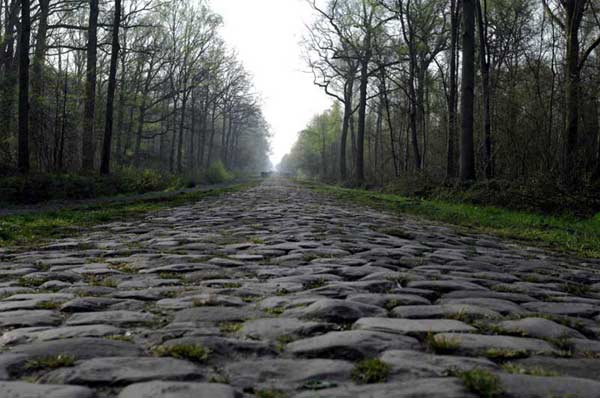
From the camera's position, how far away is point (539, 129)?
51.3 feet

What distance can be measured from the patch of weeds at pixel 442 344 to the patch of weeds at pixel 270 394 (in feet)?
2.85

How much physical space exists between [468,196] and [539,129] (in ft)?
11.0

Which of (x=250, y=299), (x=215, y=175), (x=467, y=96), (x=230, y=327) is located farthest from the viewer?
(x=215, y=175)

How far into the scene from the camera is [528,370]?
216 centimetres

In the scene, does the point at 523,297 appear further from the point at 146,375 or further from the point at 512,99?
the point at 512,99

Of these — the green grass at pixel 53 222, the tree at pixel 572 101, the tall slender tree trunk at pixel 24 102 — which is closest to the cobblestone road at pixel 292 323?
the green grass at pixel 53 222

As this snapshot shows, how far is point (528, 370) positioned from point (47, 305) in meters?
2.83

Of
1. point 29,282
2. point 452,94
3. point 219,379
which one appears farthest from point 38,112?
point 219,379

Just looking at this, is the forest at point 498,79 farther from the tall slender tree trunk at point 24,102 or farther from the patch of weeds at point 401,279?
the tall slender tree trunk at point 24,102

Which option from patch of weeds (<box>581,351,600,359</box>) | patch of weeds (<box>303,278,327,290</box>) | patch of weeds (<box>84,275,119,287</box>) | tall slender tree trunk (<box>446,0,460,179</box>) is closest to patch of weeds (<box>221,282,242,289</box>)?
patch of weeds (<box>303,278,327,290</box>)

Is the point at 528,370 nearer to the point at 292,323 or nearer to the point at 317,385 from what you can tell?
the point at 317,385

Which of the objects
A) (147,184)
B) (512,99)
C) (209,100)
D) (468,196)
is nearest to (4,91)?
(147,184)

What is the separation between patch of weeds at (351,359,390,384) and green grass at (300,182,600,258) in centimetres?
559

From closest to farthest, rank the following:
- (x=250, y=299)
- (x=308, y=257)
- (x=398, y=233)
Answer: (x=250, y=299) → (x=308, y=257) → (x=398, y=233)
